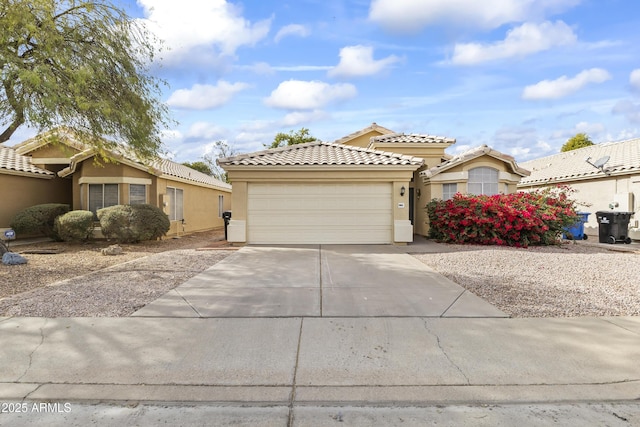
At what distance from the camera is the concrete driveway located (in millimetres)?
5508

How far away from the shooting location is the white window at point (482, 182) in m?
15.4

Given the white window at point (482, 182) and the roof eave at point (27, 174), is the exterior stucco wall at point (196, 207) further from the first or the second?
the white window at point (482, 182)

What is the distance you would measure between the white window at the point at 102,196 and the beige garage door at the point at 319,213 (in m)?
6.12

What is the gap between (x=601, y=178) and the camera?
17.3m

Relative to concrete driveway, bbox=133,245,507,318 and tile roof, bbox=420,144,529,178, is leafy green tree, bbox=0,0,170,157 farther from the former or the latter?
tile roof, bbox=420,144,529,178

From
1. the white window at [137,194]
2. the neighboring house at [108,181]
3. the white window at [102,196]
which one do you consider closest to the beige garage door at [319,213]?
the neighboring house at [108,181]

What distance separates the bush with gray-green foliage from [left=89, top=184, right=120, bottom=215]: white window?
111 centimetres

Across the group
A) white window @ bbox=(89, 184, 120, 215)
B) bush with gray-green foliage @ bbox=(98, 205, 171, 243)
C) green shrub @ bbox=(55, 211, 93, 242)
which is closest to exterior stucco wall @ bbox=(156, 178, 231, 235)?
white window @ bbox=(89, 184, 120, 215)

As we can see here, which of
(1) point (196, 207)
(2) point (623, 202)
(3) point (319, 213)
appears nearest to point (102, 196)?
(1) point (196, 207)

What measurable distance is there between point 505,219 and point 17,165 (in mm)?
19179

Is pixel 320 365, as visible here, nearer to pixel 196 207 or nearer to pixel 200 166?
pixel 196 207

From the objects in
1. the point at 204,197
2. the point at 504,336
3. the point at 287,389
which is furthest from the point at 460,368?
the point at 204,197

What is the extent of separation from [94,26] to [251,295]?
317 inches

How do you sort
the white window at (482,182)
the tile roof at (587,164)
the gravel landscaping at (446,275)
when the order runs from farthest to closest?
the tile roof at (587,164)
the white window at (482,182)
the gravel landscaping at (446,275)
